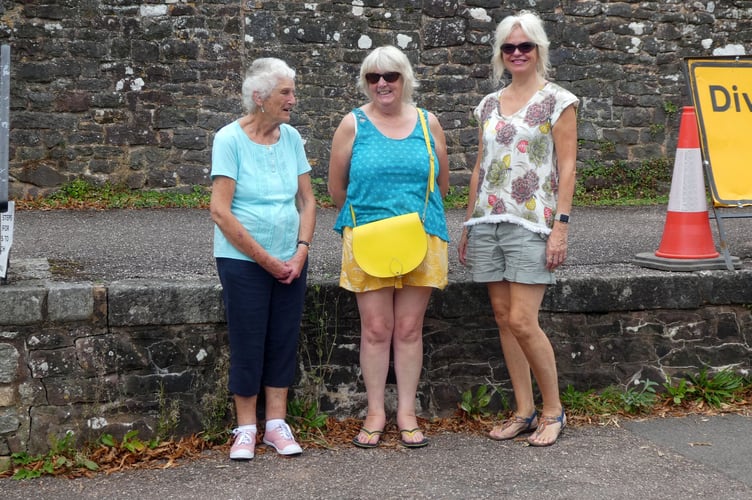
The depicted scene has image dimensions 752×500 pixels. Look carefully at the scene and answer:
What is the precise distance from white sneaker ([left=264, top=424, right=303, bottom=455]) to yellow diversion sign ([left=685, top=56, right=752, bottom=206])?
2.73 meters

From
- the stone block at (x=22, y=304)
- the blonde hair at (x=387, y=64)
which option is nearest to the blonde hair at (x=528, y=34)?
the blonde hair at (x=387, y=64)

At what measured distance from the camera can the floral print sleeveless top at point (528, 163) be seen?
3.86 metres

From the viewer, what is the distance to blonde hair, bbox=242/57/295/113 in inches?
147

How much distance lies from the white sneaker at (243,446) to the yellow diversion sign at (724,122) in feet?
9.47

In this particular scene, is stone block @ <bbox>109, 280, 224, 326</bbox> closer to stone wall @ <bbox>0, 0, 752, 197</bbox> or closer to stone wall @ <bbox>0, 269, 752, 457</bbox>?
stone wall @ <bbox>0, 269, 752, 457</bbox>

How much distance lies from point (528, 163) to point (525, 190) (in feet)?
0.39

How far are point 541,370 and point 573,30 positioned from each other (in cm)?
677

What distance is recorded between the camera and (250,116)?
12.6 ft

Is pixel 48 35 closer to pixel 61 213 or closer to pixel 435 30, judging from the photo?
pixel 61 213

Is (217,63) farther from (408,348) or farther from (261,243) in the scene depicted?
(408,348)

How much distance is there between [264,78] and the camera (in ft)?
12.3

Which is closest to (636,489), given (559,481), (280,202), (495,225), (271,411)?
(559,481)

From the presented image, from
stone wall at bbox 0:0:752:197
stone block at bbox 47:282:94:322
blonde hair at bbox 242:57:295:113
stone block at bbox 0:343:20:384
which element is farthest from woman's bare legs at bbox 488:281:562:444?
stone wall at bbox 0:0:752:197

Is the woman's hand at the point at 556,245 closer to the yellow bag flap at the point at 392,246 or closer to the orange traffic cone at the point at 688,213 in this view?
the yellow bag flap at the point at 392,246
